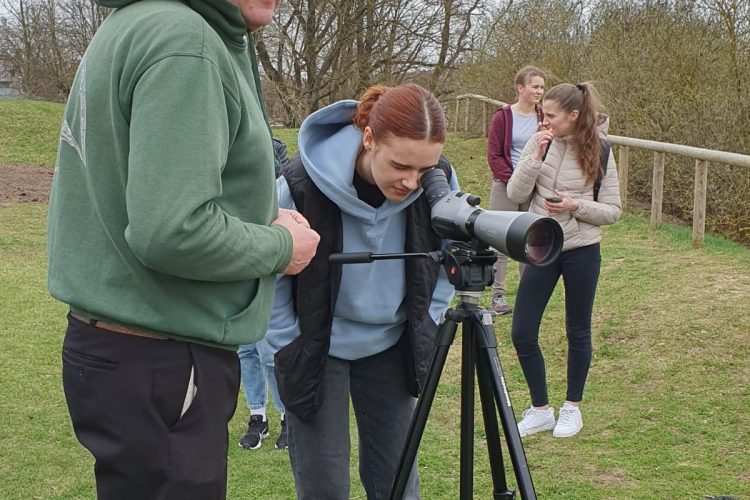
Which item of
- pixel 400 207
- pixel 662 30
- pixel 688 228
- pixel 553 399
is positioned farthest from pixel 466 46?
pixel 400 207

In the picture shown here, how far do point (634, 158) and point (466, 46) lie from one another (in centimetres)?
1170

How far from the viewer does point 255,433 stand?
15.4 ft

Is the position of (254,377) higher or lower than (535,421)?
higher

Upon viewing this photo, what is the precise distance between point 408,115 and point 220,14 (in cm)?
71

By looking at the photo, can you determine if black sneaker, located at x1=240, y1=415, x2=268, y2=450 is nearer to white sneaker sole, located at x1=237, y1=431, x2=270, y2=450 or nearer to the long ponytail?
white sneaker sole, located at x1=237, y1=431, x2=270, y2=450

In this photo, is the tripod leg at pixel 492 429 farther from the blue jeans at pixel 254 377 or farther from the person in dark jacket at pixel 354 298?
the blue jeans at pixel 254 377

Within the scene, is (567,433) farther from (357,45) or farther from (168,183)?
(357,45)

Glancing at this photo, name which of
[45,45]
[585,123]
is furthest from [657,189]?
[45,45]

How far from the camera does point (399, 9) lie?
73.9ft

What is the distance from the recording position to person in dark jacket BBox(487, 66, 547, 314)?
7469 millimetres

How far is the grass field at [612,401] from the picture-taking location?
167 inches

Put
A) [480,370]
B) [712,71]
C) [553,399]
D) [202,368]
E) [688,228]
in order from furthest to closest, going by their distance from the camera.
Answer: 1. [712,71]
2. [688,228]
3. [553,399]
4. [480,370]
5. [202,368]

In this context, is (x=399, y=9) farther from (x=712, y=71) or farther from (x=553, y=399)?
(x=553, y=399)

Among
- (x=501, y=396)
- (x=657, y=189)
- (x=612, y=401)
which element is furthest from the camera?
(x=657, y=189)
